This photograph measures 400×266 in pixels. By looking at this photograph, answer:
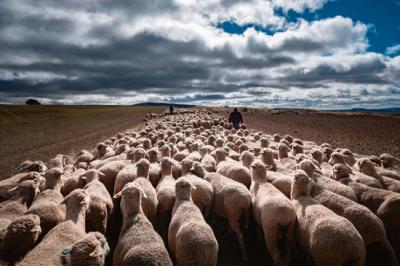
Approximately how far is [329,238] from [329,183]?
283 centimetres

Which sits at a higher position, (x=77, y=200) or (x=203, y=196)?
(x=77, y=200)

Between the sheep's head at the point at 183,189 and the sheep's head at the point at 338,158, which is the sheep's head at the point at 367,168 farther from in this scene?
the sheep's head at the point at 183,189

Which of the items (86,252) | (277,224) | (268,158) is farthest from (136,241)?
(268,158)

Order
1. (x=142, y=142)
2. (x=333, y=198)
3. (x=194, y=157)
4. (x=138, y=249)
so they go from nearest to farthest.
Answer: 1. (x=138, y=249)
2. (x=333, y=198)
3. (x=194, y=157)
4. (x=142, y=142)

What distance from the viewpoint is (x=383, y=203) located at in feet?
18.5

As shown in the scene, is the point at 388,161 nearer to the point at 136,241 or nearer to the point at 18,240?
the point at 136,241

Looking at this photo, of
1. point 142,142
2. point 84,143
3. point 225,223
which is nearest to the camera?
point 225,223

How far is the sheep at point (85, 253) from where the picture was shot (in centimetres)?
322

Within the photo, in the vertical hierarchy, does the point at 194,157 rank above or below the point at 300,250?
above

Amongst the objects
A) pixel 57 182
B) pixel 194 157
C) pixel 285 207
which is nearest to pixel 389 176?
pixel 285 207

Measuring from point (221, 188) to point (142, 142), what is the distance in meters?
7.89

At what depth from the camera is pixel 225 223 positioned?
711 cm

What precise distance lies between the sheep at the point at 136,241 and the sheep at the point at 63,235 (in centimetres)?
84

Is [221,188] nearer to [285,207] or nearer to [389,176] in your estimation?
[285,207]
